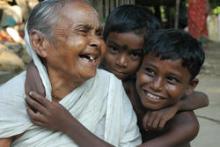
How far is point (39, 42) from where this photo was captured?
198 centimetres

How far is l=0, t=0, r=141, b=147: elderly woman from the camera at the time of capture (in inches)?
76.4

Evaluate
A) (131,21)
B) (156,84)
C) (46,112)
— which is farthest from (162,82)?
(46,112)

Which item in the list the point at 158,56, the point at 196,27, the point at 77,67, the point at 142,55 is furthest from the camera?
the point at 196,27

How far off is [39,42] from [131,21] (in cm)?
66

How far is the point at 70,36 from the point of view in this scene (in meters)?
1.95

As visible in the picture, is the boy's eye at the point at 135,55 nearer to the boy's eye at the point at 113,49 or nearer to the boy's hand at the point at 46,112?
the boy's eye at the point at 113,49

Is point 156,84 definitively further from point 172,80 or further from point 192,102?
point 192,102

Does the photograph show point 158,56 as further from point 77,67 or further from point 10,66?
point 10,66

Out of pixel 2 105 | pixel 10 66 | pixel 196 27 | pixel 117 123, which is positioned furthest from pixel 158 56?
pixel 196 27

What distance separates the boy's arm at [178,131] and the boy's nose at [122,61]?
33 centimetres

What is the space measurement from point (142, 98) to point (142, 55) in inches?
10.0

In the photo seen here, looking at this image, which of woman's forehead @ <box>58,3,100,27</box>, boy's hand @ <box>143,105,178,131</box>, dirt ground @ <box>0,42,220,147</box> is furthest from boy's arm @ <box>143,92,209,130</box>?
dirt ground @ <box>0,42,220,147</box>

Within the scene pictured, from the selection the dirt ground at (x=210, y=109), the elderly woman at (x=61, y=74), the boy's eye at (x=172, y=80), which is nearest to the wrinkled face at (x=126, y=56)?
the boy's eye at (x=172, y=80)

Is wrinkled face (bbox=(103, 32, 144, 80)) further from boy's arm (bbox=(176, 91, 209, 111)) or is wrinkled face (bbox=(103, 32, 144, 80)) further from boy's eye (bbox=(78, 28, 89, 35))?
boy's eye (bbox=(78, 28, 89, 35))
